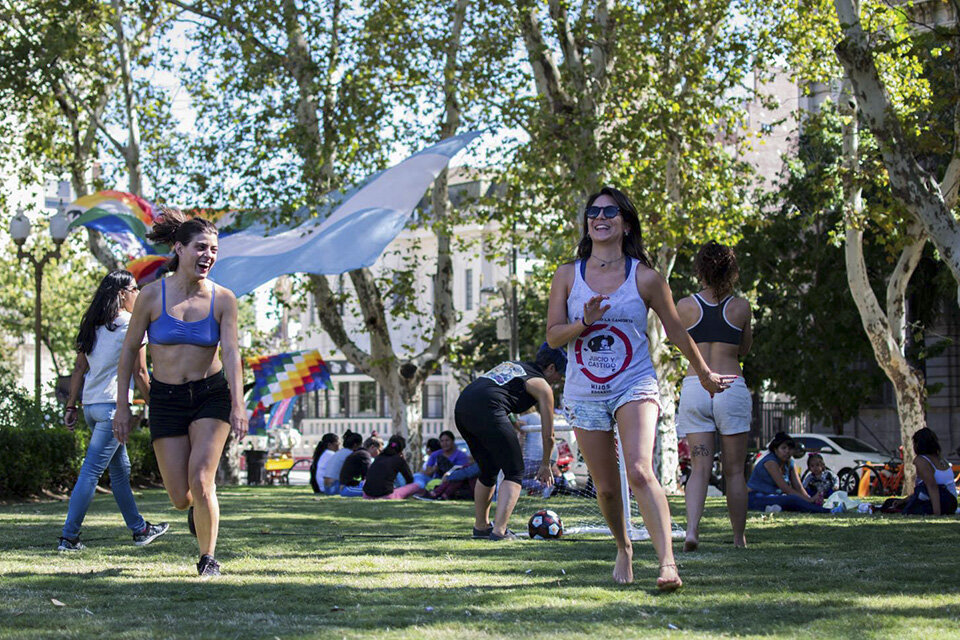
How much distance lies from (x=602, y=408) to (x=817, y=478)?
1517 cm

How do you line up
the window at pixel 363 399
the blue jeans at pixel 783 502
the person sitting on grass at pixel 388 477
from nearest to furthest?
the blue jeans at pixel 783 502 → the person sitting on grass at pixel 388 477 → the window at pixel 363 399

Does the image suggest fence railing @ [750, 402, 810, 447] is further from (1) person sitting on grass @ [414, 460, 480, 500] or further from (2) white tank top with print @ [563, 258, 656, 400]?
(2) white tank top with print @ [563, 258, 656, 400]

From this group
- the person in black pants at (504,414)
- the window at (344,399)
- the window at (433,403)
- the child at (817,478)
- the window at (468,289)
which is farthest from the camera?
the window at (344,399)

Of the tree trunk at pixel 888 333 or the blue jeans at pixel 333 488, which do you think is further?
the tree trunk at pixel 888 333

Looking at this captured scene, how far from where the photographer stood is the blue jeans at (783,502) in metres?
14.2

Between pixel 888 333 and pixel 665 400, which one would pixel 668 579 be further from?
pixel 665 400

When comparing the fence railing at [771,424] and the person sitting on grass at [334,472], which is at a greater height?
the fence railing at [771,424]

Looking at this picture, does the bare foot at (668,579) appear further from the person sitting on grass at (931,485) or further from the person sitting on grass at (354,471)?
the person sitting on grass at (354,471)

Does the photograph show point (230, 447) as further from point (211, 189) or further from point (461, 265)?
point (461, 265)

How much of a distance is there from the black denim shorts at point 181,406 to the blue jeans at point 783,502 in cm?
857

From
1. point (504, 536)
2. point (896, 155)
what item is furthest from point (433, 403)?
point (504, 536)

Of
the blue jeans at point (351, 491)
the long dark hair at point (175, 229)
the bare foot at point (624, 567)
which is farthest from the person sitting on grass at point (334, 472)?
the bare foot at point (624, 567)

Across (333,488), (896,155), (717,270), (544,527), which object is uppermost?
(896,155)

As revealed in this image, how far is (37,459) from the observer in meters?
19.5
